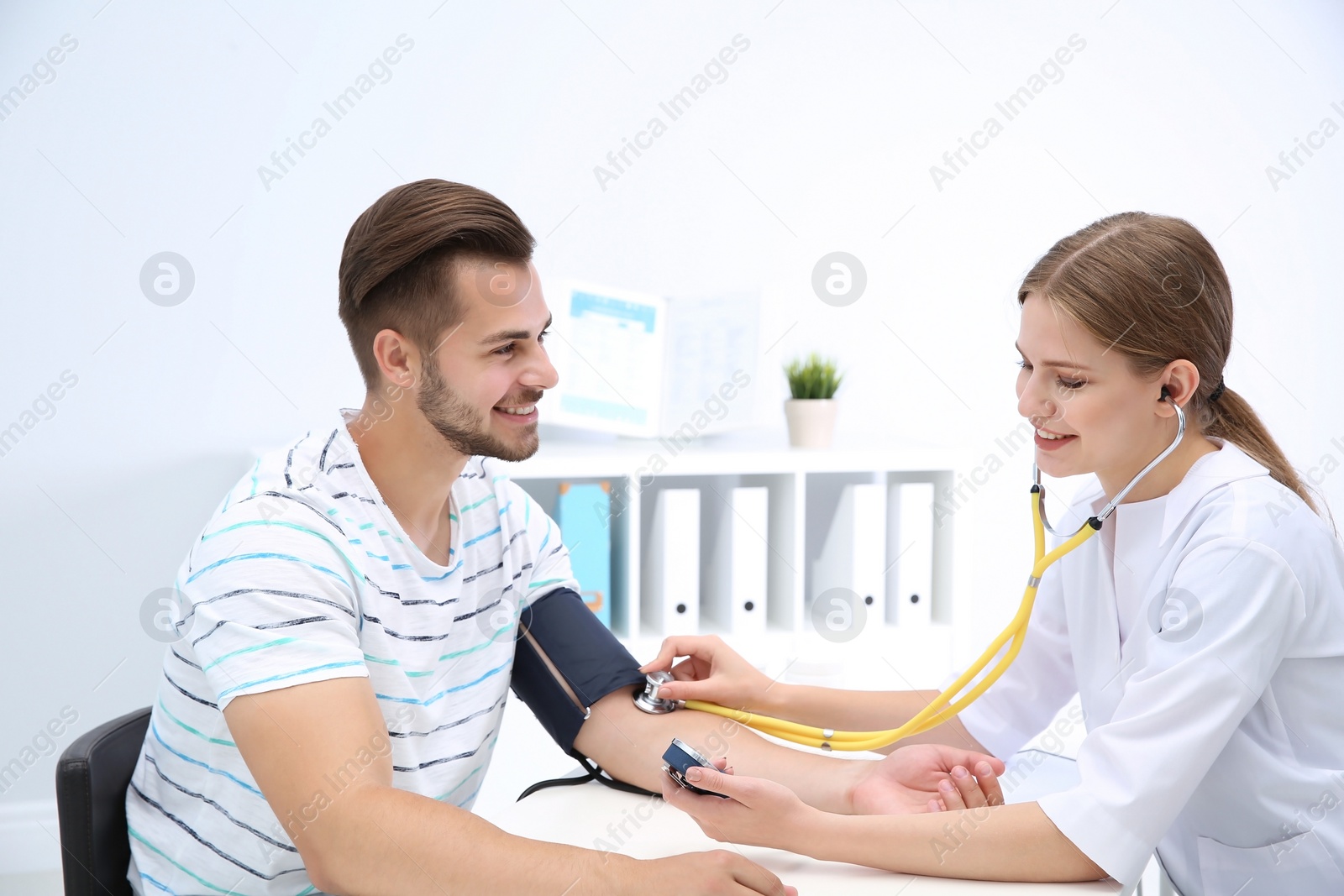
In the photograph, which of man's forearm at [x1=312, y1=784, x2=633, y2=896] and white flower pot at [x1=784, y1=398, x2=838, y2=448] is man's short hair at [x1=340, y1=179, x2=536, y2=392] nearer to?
man's forearm at [x1=312, y1=784, x2=633, y2=896]

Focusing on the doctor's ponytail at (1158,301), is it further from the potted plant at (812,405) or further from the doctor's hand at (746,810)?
the potted plant at (812,405)

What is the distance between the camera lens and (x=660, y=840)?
1.12 m

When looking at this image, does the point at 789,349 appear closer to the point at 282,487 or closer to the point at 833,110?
the point at 833,110

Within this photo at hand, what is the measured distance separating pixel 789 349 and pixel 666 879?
1961 millimetres

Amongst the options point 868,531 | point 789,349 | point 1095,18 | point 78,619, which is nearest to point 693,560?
point 868,531

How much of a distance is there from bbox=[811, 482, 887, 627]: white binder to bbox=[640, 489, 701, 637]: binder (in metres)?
0.35

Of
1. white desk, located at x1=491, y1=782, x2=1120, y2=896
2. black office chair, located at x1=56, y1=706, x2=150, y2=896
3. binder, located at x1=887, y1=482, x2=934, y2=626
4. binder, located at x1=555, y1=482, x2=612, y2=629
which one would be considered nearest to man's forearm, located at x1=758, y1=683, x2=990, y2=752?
white desk, located at x1=491, y1=782, x2=1120, y2=896

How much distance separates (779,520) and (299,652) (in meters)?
1.59

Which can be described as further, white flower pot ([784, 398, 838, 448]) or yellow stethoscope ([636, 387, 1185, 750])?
white flower pot ([784, 398, 838, 448])

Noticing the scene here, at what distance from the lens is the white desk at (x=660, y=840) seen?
3.26ft

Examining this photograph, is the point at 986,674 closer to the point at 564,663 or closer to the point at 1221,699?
the point at 1221,699

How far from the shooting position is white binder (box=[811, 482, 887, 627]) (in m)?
2.42

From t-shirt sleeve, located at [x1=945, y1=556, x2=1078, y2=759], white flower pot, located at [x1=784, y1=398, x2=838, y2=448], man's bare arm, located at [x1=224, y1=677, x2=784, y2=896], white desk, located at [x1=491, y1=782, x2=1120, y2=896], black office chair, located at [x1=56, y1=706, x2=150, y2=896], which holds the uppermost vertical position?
white flower pot, located at [x1=784, y1=398, x2=838, y2=448]

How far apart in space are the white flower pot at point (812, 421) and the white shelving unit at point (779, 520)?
0.08m
